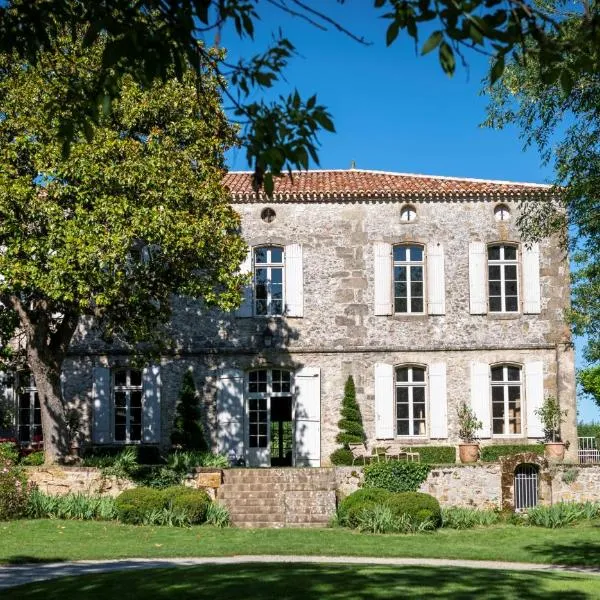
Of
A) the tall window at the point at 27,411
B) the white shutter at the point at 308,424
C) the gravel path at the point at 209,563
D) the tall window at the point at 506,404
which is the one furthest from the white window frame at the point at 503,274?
the tall window at the point at 27,411

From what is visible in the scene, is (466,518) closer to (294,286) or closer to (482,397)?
(482,397)

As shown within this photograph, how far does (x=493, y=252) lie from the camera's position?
80.2ft

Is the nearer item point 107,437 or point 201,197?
point 201,197

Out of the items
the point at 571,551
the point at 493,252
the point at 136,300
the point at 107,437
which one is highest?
the point at 493,252

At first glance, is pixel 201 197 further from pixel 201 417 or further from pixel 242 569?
pixel 242 569

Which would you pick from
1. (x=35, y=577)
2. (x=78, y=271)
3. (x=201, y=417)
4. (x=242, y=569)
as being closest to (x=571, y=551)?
(x=242, y=569)

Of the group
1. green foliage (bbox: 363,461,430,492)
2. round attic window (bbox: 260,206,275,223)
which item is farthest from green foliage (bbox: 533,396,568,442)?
round attic window (bbox: 260,206,275,223)

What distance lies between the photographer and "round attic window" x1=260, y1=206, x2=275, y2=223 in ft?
80.7

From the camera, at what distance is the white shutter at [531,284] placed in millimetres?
24062

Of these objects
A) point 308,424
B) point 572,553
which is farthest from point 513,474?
point 308,424

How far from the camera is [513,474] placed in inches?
797

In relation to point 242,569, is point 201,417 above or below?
above

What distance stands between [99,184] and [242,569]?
8439 millimetres

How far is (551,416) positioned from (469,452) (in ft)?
8.18
